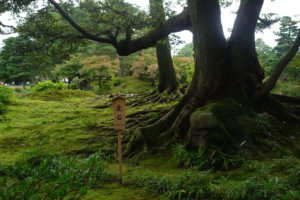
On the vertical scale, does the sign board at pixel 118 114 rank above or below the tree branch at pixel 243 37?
below

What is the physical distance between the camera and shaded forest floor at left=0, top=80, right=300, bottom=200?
7.87 ft

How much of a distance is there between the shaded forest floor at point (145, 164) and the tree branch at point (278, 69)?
2.52 ft

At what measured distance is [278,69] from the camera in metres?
3.99

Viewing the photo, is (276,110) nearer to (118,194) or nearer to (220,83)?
(220,83)

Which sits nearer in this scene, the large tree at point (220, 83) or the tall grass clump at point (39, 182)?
the tall grass clump at point (39, 182)

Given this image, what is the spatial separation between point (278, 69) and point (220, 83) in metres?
0.99

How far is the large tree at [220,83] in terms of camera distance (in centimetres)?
397

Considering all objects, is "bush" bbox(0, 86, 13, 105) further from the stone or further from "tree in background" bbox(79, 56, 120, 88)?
the stone

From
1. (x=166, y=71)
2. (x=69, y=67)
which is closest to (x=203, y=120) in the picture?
(x=166, y=71)

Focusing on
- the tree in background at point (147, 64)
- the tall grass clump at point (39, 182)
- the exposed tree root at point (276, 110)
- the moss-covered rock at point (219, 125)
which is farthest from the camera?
the tree in background at point (147, 64)

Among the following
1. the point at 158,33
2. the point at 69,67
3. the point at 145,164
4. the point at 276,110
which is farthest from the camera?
the point at 69,67

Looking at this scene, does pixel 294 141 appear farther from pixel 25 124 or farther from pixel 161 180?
pixel 25 124

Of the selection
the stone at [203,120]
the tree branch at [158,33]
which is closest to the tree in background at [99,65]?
the tree branch at [158,33]

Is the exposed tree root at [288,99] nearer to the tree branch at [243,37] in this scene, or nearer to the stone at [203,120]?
the tree branch at [243,37]
